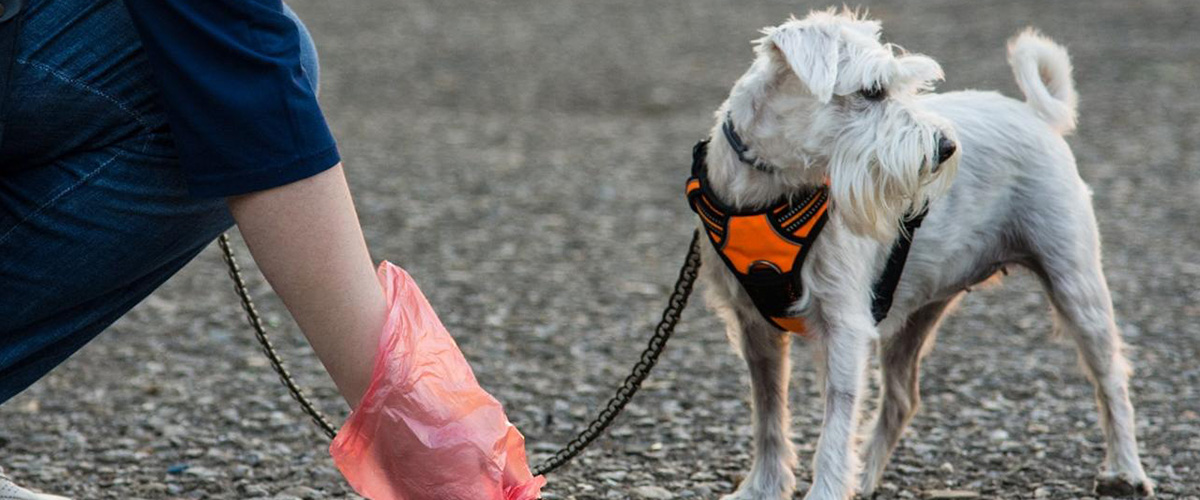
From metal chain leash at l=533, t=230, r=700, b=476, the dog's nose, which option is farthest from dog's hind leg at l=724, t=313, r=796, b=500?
the dog's nose

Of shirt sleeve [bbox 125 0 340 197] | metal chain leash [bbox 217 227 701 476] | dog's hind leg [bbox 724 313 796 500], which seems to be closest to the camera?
shirt sleeve [bbox 125 0 340 197]

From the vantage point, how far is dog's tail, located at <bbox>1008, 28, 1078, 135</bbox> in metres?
4.03

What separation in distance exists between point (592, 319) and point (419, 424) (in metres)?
3.45

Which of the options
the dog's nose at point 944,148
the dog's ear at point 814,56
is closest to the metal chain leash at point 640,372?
the dog's ear at point 814,56

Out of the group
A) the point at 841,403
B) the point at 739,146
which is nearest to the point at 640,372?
the point at 841,403

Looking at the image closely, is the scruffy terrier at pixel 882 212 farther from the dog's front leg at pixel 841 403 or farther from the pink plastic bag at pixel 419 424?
the pink plastic bag at pixel 419 424

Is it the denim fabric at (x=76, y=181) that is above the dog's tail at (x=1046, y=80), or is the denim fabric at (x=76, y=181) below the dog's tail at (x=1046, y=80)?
below

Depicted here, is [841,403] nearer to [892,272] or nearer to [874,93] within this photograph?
[892,272]

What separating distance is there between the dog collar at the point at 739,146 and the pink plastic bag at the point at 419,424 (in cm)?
104

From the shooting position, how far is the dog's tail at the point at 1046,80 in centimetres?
403

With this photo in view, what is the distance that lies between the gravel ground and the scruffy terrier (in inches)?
13.2

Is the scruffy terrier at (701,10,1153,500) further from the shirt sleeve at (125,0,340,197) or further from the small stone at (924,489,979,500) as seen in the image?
the shirt sleeve at (125,0,340,197)

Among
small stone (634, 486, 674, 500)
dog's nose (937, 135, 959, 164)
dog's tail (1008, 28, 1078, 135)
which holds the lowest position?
small stone (634, 486, 674, 500)

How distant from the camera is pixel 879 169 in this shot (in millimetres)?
3271
